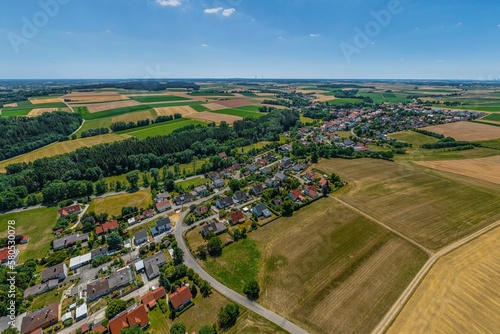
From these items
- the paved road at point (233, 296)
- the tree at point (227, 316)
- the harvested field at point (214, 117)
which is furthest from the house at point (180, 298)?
the harvested field at point (214, 117)

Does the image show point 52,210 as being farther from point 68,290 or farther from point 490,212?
point 490,212

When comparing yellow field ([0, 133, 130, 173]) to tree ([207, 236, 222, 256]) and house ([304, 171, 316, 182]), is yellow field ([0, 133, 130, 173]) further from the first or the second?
house ([304, 171, 316, 182])

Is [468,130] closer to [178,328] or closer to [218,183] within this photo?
[218,183]

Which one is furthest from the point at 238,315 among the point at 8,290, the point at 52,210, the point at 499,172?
the point at 499,172

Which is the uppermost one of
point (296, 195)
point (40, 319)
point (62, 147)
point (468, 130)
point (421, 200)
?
point (468, 130)

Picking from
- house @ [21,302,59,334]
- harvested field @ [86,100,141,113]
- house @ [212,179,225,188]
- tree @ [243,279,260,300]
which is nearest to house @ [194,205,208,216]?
house @ [212,179,225,188]

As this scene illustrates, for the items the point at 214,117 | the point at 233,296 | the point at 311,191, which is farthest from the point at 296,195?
the point at 214,117
